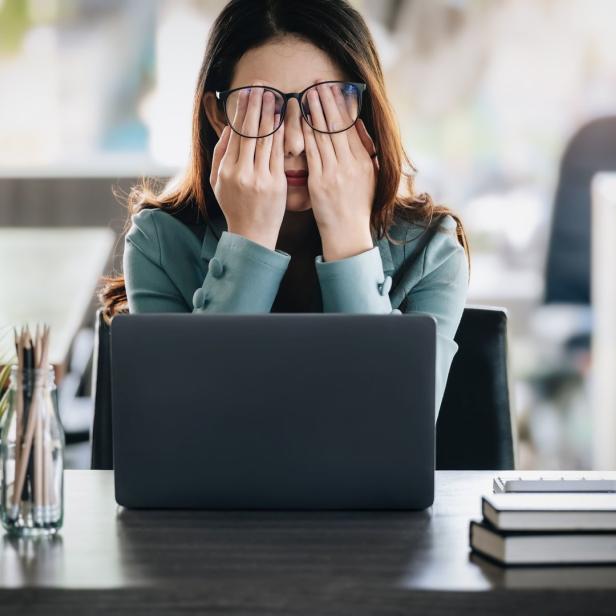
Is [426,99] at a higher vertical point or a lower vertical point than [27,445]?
higher

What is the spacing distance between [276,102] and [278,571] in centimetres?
77

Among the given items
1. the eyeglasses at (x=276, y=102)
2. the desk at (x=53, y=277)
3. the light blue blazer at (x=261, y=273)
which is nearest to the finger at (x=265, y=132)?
the eyeglasses at (x=276, y=102)

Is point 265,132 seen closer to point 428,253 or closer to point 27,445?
point 428,253

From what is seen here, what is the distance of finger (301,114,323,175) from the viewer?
4.56 ft

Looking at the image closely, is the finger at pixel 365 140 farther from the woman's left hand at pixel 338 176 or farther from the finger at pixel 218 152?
the finger at pixel 218 152

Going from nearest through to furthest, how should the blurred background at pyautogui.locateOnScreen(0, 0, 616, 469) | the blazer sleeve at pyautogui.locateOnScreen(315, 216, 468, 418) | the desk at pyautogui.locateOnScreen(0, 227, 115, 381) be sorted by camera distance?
the blazer sleeve at pyautogui.locateOnScreen(315, 216, 468, 418) < the desk at pyautogui.locateOnScreen(0, 227, 115, 381) < the blurred background at pyautogui.locateOnScreen(0, 0, 616, 469)

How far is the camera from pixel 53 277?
2.92 m

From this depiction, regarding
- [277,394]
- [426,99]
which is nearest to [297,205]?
[277,394]

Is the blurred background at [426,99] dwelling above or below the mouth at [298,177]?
above

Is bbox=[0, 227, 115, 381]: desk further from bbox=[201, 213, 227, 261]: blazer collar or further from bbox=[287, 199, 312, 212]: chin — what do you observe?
bbox=[287, 199, 312, 212]: chin

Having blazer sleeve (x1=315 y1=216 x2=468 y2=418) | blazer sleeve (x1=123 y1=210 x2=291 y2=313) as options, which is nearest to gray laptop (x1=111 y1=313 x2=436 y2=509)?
blazer sleeve (x1=315 y1=216 x2=468 y2=418)

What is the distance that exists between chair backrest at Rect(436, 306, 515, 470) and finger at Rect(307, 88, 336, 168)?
299 mm

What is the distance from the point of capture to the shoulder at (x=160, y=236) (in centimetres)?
146

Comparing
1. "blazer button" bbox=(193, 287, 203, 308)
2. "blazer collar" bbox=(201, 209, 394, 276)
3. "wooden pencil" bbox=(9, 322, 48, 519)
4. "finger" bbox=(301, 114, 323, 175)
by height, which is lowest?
"wooden pencil" bbox=(9, 322, 48, 519)
